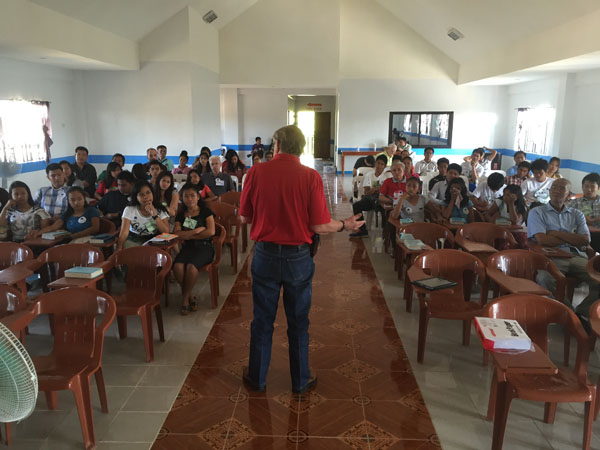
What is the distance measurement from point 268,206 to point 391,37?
12061 mm

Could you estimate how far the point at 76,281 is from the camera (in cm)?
339

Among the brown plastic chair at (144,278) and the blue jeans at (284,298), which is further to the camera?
the brown plastic chair at (144,278)

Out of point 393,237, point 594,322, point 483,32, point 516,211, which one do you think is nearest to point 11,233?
point 393,237

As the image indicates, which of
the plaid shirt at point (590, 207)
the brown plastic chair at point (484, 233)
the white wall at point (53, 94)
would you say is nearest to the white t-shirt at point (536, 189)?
the plaid shirt at point (590, 207)

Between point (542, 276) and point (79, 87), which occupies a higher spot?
point (79, 87)

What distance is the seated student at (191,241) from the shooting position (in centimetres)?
447

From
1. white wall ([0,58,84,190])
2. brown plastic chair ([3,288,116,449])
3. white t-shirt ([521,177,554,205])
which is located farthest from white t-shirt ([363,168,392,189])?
white wall ([0,58,84,190])

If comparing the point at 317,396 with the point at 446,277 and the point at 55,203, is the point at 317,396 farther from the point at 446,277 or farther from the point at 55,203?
the point at 55,203

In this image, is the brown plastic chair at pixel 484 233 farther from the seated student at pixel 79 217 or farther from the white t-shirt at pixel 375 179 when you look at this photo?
the seated student at pixel 79 217

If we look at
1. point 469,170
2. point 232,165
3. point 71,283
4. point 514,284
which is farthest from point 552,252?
point 232,165

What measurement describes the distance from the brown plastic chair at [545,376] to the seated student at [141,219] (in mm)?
3245

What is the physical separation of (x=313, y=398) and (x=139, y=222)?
8.51ft

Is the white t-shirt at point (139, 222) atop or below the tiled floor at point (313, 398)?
atop

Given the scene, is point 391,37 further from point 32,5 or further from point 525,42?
point 32,5
